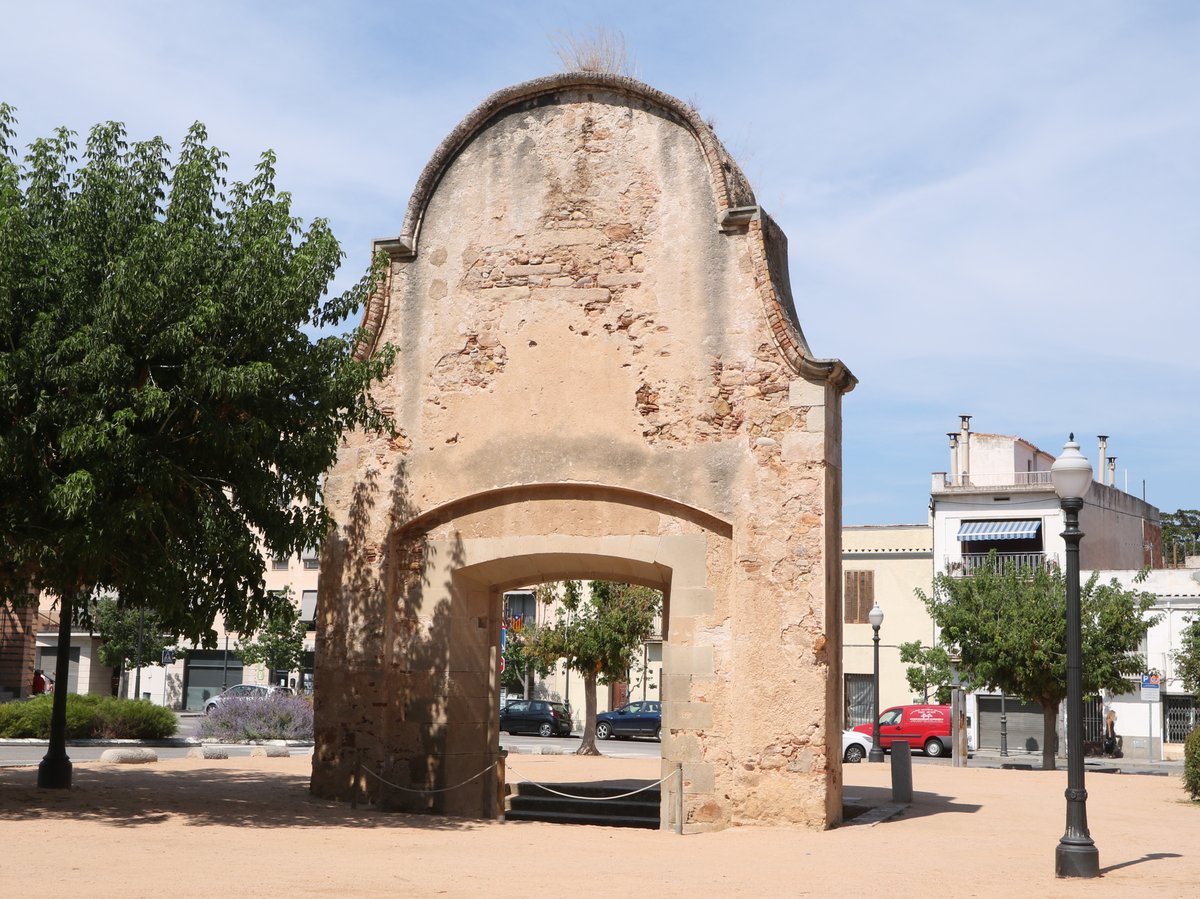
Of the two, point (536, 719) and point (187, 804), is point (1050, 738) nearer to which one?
point (536, 719)

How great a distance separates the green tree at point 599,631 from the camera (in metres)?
27.3

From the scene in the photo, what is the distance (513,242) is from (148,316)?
4.22 meters

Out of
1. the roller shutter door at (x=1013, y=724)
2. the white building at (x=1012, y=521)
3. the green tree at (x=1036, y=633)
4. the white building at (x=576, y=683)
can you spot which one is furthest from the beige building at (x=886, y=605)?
the green tree at (x=1036, y=633)

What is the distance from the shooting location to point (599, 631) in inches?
1074

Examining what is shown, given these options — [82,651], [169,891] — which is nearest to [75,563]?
[169,891]

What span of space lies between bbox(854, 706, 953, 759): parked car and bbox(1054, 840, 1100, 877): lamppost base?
24.5 m

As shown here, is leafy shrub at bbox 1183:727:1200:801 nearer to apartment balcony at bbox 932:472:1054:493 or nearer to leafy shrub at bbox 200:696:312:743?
leafy shrub at bbox 200:696:312:743

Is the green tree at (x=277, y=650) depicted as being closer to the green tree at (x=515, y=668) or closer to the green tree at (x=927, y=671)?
the green tree at (x=515, y=668)

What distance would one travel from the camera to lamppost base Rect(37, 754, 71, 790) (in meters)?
13.6

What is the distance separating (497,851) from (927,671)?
22.7 metres

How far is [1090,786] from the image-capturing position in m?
19.2

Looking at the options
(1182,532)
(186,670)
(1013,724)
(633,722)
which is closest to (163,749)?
(633,722)

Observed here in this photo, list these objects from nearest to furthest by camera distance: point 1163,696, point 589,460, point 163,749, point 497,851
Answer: point 497,851 → point 589,460 → point 163,749 → point 1163,696

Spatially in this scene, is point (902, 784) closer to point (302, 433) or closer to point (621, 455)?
point (621, 455)
